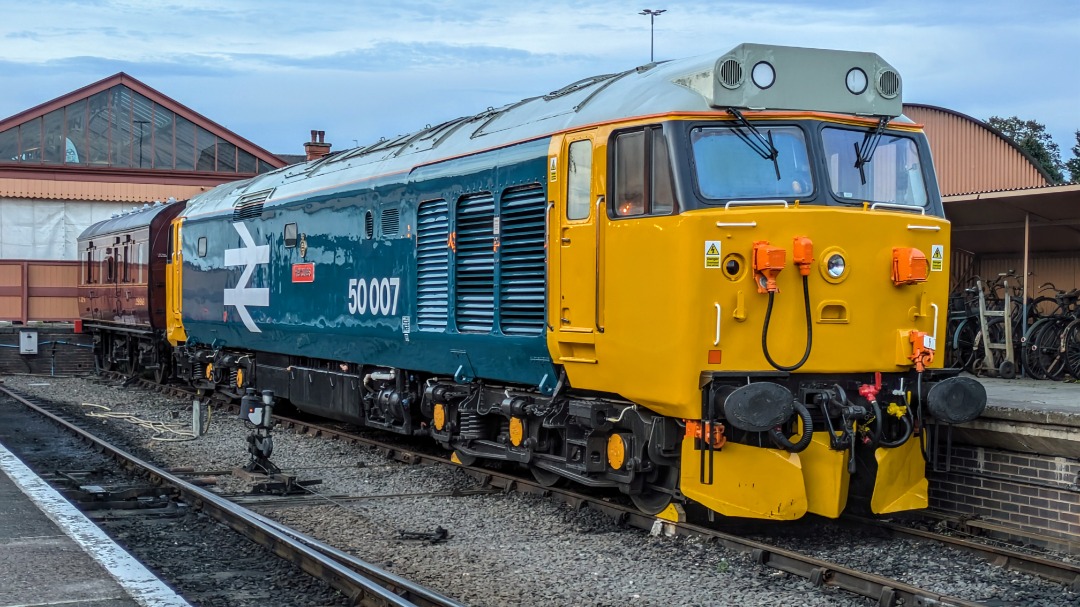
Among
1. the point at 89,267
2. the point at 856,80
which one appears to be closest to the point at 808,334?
the point at 856,80

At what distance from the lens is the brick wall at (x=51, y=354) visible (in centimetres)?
2688

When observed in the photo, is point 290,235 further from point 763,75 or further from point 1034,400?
point 1034,400

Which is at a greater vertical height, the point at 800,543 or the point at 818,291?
the point at 818,291

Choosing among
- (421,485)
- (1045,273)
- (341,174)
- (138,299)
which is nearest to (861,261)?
(421,485)

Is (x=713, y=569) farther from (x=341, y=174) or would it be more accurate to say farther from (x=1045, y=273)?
(x=1045, y=273)

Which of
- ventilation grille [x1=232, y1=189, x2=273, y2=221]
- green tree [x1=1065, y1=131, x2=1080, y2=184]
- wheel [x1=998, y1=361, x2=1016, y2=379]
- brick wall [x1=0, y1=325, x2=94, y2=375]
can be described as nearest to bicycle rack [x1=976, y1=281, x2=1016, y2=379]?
wheel [x1=998, y1=361, x2=1016, y2=379]

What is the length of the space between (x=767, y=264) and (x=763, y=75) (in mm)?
1410

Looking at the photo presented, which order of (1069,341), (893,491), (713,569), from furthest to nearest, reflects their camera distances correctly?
1. (1069,341)
2. (893,491)
3. (713,569)

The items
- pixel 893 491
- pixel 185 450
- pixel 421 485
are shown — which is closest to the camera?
pixel 893 491

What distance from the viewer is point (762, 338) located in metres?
7.79

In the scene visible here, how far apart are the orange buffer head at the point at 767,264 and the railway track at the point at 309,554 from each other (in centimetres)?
295

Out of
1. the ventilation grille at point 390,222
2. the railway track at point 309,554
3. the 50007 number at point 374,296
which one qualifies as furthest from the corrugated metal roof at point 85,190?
the railway track at point 309,554

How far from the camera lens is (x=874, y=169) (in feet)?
27.5

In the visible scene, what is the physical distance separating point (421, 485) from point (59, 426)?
757 centimetres
